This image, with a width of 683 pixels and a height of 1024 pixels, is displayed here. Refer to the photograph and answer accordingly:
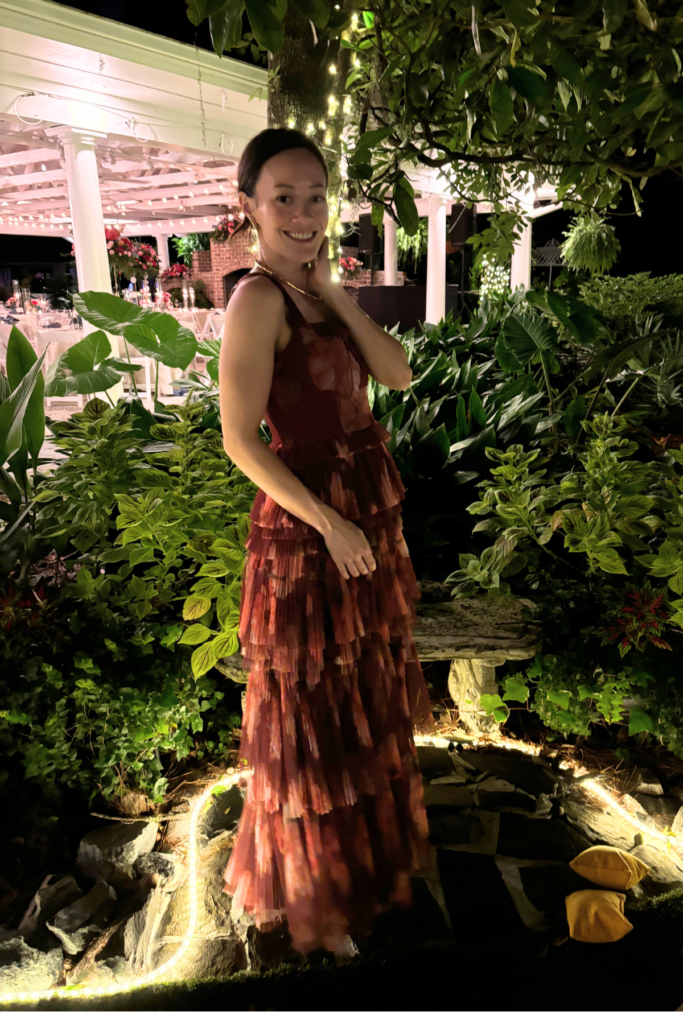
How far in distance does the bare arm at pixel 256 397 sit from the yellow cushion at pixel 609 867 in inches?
44.0

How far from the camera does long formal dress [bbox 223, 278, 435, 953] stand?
1.25 meters

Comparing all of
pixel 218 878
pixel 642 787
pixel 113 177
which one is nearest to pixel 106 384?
pixel 218 878

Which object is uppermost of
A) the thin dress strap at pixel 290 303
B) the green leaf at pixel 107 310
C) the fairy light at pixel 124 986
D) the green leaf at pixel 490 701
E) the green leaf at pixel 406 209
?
the green leaf at pixel 406 209

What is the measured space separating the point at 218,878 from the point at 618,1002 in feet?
3.04

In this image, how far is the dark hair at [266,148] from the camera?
43.6 inches

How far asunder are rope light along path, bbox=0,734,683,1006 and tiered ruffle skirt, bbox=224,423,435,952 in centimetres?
16

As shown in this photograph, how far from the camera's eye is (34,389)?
197 cm

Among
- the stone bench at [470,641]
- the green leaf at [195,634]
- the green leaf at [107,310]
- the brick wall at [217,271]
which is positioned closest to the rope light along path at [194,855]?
the stone bench at [470,641]

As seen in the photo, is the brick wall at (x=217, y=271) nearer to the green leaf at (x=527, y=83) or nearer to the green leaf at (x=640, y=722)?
the green leaf at (x=640, y=722)

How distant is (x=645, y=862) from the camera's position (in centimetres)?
175

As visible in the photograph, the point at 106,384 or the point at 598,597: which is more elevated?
the point at 106,384

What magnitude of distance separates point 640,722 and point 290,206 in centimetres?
163

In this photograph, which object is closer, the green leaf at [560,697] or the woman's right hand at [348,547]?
the woman's right hand at [348,547]

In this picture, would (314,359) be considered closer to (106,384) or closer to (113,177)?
(106,384)
